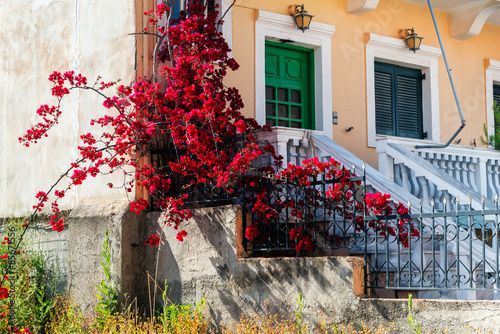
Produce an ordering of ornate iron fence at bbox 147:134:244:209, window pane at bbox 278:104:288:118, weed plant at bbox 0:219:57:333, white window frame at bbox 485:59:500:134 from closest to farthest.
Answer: ornate iron fence at bbox 147:134:244:209
weed plant at bbox 0:219:57:333
window pane at bbox 278:104:288:118
white window frame at bbox 485:59:500:134

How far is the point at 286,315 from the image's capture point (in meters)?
6.45

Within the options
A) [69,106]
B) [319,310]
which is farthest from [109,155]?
[319,310]

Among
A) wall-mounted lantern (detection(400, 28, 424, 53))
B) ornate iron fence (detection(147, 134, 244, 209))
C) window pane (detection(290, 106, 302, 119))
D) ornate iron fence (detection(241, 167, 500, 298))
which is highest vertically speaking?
wall-mounted lantern (detection(400, 28, 424, 53))

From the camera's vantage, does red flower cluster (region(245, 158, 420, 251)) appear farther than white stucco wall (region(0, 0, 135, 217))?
No

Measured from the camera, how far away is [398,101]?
10.9 meters

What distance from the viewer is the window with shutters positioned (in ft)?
35.0

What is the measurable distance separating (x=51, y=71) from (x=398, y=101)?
5.31 m

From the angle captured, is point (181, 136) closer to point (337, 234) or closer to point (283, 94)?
point (337, 234)

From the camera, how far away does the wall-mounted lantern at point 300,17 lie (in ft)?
31.3

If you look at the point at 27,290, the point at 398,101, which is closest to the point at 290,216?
the point at 27,290

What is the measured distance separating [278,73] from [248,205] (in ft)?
10.2

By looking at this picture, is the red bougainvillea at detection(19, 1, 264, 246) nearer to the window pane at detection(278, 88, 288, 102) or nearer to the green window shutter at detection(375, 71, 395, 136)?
the window pane at detection(278, 88, 288, 102)

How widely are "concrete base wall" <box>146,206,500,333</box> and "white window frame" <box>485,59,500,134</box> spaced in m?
6.31

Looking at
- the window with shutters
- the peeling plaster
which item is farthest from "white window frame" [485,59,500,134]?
the peeling plaster
